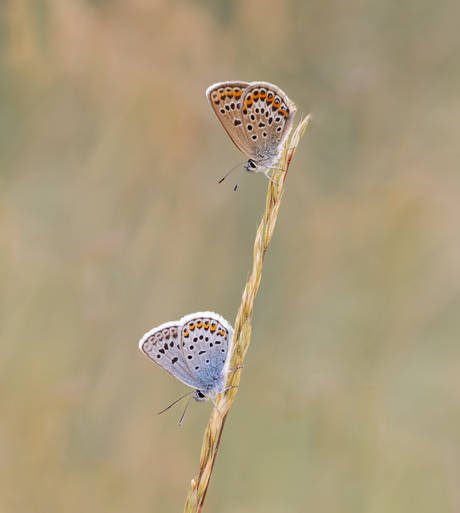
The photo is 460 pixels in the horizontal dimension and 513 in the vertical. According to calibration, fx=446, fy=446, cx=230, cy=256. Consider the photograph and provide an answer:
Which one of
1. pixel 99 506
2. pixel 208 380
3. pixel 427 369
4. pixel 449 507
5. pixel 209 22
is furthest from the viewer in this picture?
pixel 209 22

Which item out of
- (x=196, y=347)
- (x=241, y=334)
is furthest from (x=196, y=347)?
(x=241, y=334)

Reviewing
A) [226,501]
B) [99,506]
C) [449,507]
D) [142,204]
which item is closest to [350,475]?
[449,507]

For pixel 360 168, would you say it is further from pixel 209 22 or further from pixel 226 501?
pixel 226 501

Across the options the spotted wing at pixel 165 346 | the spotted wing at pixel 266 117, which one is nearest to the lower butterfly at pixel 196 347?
the spotted wing at pixel 165 346

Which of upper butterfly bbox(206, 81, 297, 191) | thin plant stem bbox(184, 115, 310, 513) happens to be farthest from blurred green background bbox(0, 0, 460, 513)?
thin plant stem bbox(184, 115, 310, 513)

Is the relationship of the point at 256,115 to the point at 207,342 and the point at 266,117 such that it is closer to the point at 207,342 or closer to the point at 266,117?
the point at 266,117

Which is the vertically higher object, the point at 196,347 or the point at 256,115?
the point at 256,115

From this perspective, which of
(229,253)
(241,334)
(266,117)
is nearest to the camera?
(241,334)
